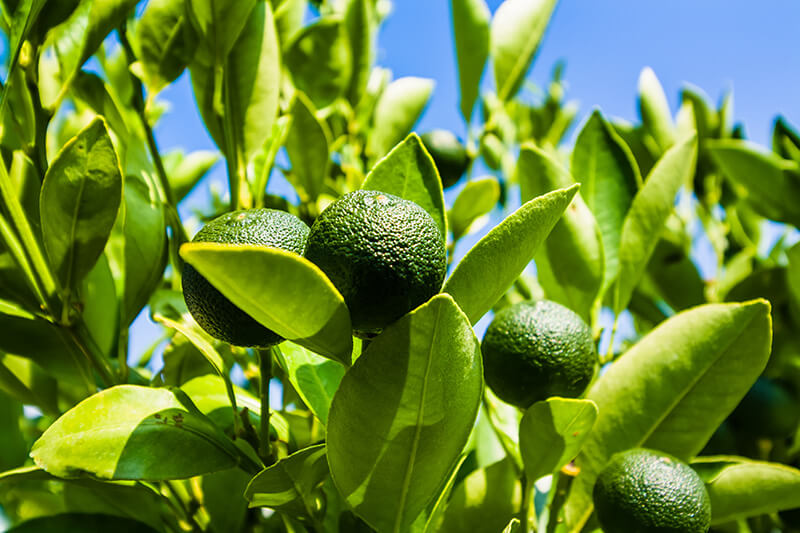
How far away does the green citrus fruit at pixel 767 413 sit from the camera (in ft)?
5.49

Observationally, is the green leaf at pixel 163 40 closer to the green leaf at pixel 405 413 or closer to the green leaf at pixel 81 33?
the green leaf at pixel 81 33

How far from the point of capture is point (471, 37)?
147cm

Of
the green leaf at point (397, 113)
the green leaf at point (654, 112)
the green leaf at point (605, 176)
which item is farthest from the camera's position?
the green leaf at point (654, 112)

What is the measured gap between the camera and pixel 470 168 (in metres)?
1.74

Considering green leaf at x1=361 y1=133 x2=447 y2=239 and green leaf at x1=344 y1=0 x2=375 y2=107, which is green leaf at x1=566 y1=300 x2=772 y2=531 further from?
green leaf at x1=344 y1=0 x2=375 y2=107

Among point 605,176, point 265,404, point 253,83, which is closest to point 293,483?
point 265,404

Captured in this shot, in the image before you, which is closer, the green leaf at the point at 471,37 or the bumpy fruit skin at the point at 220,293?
the bumpy fruit skin at the point at 220,293

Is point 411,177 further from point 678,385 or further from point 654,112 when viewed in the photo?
point 654,112

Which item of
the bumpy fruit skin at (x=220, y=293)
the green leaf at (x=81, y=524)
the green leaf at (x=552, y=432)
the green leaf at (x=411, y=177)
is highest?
the green leaf at (x=411, y=177)

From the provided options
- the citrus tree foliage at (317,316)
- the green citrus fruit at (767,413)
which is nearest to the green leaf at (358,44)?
the citrus tree foliage at (317,316)

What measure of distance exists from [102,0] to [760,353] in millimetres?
1174

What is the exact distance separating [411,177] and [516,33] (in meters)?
0.72

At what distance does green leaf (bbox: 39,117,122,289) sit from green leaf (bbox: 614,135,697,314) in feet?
2.78

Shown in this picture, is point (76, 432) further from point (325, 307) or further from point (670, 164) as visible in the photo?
point (670, 164)
